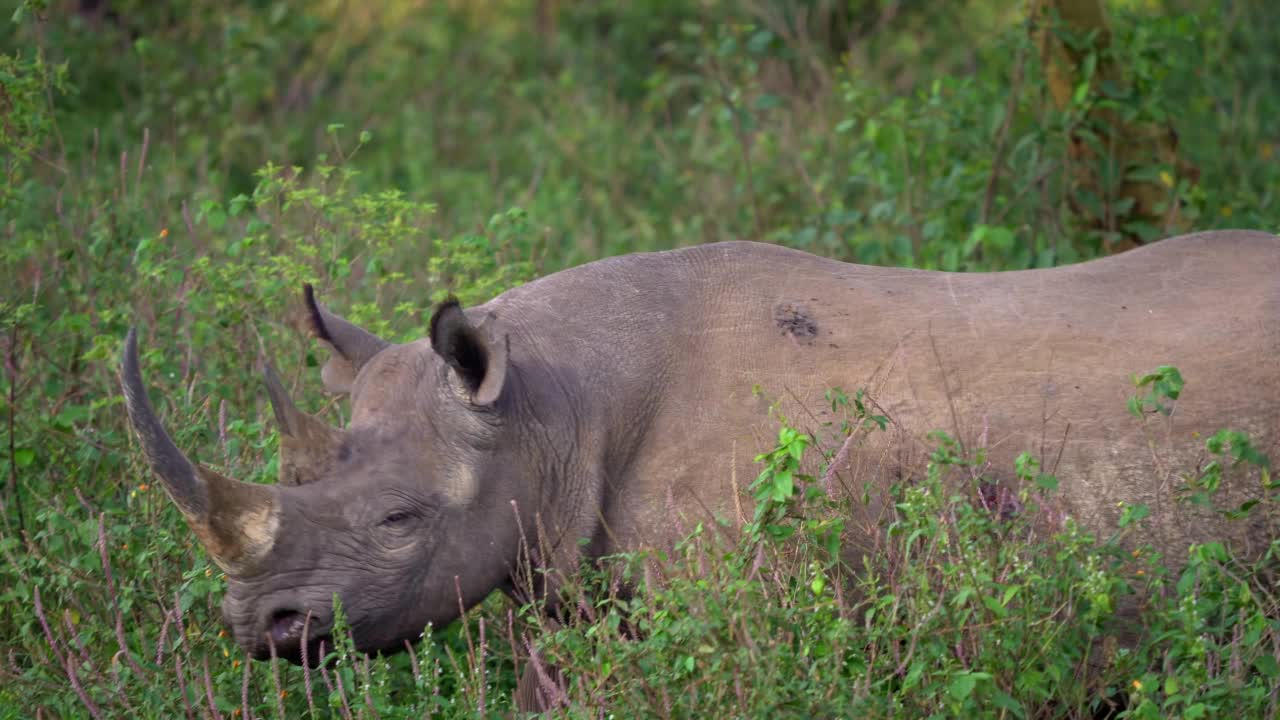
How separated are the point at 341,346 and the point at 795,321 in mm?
1359

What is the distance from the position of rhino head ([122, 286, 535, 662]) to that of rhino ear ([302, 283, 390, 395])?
0.26 metres

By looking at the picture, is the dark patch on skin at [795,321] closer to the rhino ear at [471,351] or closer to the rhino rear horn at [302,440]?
the rhino ear at [471,351]

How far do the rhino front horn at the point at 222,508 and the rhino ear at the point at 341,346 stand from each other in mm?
682

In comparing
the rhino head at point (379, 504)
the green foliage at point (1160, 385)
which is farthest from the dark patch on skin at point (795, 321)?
the green foliage at point (1160, 385)

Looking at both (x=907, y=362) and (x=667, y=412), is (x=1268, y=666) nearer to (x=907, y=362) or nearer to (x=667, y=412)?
(x=907, y=362)

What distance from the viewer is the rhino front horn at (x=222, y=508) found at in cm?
399

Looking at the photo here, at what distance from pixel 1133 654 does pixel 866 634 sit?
0.79m

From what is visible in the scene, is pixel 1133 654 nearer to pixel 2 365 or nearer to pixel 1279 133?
pixel 2 365

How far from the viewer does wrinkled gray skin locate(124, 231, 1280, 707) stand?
162 inches

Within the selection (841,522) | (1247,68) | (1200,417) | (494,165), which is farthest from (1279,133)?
(841,522)

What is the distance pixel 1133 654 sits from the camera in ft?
12.9

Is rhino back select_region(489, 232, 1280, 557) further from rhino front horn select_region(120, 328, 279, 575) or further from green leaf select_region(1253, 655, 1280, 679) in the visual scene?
rhino front horn select_region(120, 328, 279, 575)

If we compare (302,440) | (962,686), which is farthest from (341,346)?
(962,686)

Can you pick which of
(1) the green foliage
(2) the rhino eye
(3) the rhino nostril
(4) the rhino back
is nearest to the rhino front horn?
(3) the rhino nostril
